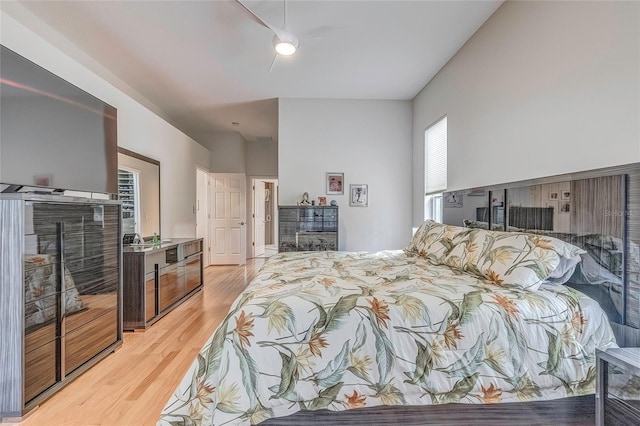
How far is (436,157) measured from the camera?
379 cm

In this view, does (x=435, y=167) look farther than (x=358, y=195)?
No

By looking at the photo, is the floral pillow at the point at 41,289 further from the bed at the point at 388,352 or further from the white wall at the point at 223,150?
the white wall at the point at 223,150

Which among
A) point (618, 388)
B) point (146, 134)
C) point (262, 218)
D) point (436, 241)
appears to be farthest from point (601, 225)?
point (262, 218)

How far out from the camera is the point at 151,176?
383cm

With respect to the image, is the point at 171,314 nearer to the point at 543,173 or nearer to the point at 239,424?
the point at 239,424

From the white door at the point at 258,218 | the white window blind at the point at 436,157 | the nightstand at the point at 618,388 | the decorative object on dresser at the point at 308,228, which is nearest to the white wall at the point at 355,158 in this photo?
the decorative object on dresser at the point at 308,228

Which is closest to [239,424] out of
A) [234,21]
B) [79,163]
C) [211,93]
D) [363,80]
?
[79,163]

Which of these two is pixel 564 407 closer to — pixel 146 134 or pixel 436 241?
pixel 436 241

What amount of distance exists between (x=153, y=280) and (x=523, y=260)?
322 cm

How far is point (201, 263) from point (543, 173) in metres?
4.12

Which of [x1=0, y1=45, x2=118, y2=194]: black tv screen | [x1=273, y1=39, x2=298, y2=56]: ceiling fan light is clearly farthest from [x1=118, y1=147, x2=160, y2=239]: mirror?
[x1=273, y1=39, x2=298, y2=56]: ceiling fan light

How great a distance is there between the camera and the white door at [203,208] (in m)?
5.91

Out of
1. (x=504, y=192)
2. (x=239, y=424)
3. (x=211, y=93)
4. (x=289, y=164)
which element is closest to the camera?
(x=239, y=424)

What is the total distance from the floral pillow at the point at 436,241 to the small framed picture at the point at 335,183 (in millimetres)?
1789
